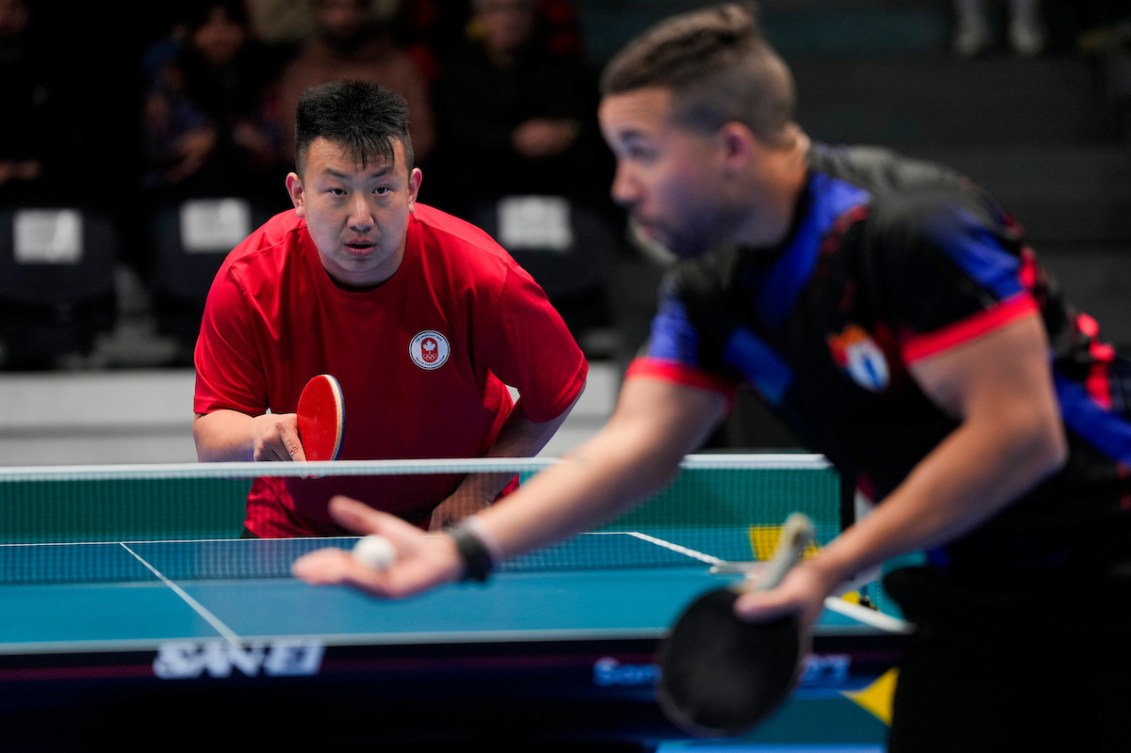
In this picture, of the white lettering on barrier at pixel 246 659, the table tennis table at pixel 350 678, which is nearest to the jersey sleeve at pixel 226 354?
the table tennis table at pixel 350 678

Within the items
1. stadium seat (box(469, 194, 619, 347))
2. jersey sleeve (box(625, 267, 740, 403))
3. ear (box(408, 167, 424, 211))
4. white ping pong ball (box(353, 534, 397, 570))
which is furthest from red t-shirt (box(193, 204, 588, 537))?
stadium seat (box(469, 194, 619, 347))

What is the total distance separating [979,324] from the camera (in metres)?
1.97

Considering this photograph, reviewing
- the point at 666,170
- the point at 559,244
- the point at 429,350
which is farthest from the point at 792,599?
→ the point at 559,244

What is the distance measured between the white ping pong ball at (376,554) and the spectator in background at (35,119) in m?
6.17

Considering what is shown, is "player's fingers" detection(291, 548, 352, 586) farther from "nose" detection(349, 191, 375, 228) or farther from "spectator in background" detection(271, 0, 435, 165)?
"spectator in background" detection(271, 0, 435, 165)

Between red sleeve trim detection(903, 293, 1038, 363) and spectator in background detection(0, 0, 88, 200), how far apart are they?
6494 mm

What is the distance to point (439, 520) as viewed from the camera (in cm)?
394

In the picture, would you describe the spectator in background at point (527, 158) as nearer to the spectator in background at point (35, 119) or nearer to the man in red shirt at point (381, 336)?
the spectator in background at point (35, 119)

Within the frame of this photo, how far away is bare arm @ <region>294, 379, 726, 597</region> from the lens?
207 cm

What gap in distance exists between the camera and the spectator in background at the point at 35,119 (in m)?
7.68

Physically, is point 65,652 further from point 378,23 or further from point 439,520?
point 378,23

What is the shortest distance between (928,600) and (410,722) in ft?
4.22

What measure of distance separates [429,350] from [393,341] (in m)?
0.09

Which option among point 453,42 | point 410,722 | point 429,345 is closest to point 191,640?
point 410,722
